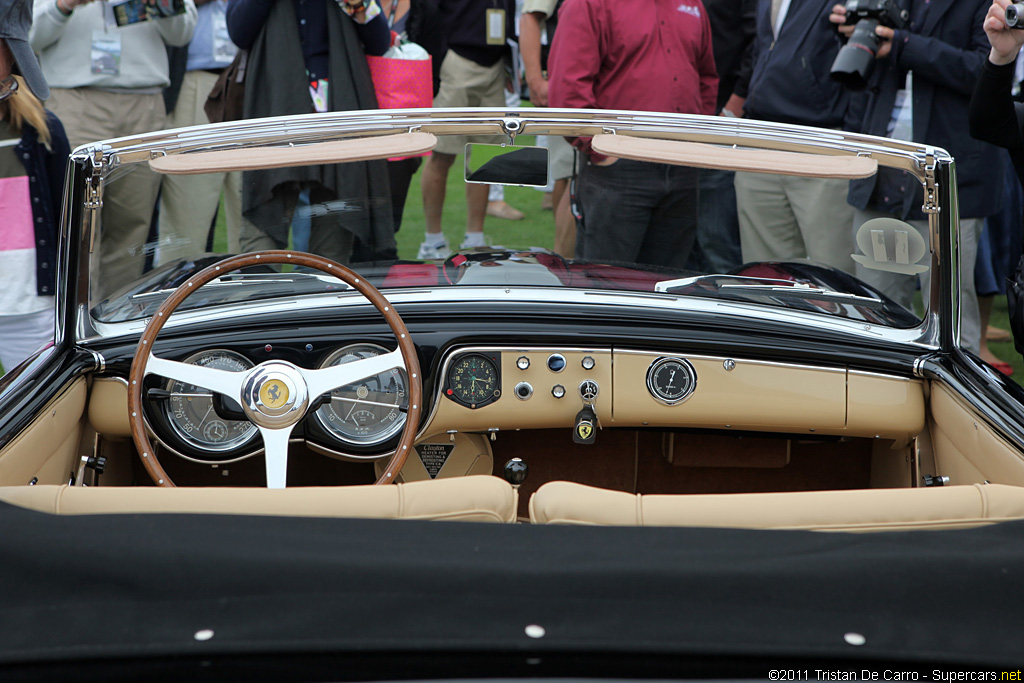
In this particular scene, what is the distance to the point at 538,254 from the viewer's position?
2713mm

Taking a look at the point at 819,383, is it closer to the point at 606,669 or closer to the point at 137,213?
the point at 606,669

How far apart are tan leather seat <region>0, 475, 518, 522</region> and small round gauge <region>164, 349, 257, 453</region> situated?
94cm

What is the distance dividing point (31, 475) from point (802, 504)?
164cm

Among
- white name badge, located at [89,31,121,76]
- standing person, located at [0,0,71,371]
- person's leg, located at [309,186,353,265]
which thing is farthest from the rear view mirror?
white name badge, located at [89,31,121,76]

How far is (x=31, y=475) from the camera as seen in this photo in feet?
6.81

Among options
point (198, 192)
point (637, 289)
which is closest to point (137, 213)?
point (198, 192)

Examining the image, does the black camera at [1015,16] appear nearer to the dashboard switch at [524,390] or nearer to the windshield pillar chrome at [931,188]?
the windshield pillar chrome at [931,188]

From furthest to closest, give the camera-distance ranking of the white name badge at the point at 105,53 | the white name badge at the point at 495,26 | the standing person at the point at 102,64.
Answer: the white name badge at the point at 495,26 → the white name badge at the point at 105,53 → the standing person at the point at 102,64

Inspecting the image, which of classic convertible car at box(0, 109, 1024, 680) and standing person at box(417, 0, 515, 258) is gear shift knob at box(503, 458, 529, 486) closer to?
classic convertible car at box(0, 109, 1024, 680)

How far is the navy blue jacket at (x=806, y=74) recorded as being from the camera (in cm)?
451

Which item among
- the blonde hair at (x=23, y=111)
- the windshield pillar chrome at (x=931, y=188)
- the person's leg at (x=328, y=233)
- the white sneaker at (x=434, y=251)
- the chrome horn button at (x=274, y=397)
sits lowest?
the chrome horn button at (x=274, y=397)

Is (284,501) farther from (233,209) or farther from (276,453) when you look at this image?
(233,209)

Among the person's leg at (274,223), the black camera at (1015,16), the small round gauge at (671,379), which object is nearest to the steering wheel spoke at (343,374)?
the person's leg at (274,223)

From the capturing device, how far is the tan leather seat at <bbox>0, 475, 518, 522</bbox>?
4.65 ft
